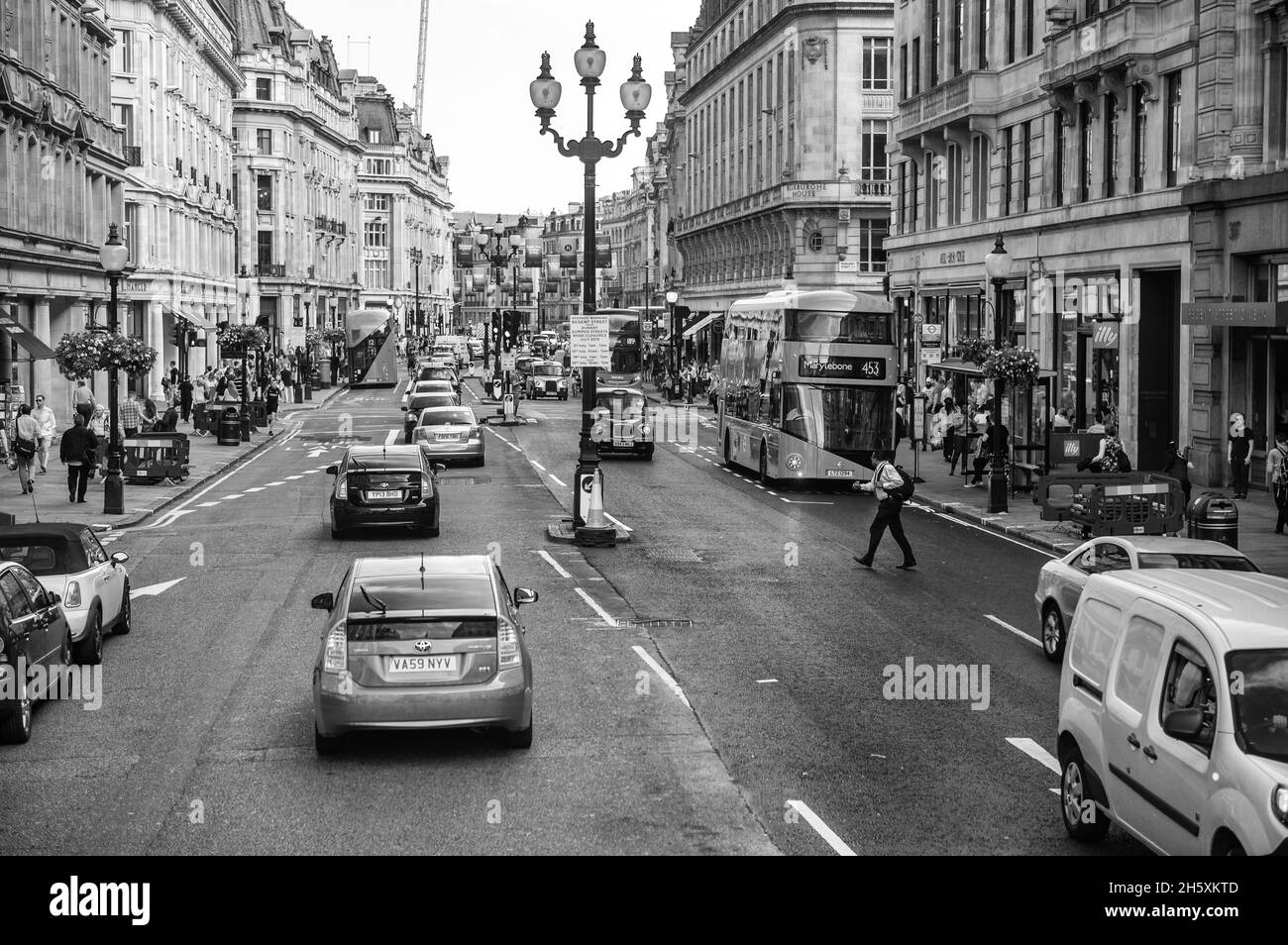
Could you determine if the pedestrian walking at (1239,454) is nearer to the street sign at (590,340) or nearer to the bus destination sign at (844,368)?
the bus destination sign at (844,368)

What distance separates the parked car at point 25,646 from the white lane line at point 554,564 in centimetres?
805

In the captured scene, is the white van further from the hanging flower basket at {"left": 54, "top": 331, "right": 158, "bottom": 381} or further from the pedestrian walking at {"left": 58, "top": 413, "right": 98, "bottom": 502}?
the hanging flower basket at {"left": 54, "top": 331, "right": 158, "bottom": 381}

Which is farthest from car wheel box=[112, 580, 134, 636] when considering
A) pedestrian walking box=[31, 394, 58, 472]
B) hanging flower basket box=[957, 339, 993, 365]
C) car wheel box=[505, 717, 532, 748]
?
pedestrian walking box=[31, 394, 58, 472]

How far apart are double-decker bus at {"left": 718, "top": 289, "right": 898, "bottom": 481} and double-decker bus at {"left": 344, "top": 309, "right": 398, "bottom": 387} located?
63.0m

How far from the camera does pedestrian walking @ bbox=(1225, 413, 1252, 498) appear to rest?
32.8m

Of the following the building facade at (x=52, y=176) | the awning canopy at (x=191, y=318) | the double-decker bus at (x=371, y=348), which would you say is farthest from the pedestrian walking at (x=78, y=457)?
the double-decker bus at (x=371, y=348)

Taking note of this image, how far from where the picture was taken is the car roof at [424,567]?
13.4 metres

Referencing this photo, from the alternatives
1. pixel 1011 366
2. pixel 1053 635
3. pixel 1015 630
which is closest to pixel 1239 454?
pixel 1011 366

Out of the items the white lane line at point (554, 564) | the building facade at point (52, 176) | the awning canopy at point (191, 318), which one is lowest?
the white lane line at point (554, 564)

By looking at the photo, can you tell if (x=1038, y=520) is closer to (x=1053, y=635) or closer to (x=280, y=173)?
(x=1053, y=635)

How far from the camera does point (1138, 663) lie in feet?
32.7
